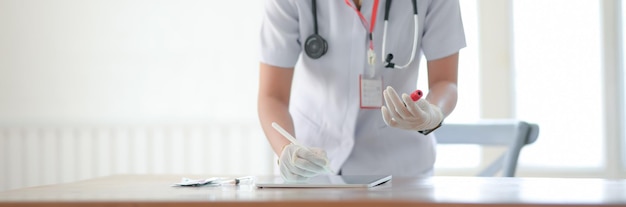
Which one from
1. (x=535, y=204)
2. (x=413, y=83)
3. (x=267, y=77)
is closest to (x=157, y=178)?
(x=267, y=77)

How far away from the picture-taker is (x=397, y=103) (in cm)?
151

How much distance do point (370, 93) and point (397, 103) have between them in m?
0.38

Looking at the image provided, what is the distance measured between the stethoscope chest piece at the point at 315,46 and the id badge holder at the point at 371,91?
104 mm

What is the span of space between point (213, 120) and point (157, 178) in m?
2.36

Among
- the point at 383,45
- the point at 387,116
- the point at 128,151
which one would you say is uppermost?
the point at 383,45

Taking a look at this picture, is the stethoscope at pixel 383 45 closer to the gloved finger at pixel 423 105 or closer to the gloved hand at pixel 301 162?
the gloved finger at pixel 423 105

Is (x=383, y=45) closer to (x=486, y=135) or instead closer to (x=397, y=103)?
(x=397, y=103)

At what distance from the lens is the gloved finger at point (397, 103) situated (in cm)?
147

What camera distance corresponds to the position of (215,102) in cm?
404

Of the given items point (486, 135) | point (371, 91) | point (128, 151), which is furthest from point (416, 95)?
point (128, 151)

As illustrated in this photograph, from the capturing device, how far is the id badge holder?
188 cm

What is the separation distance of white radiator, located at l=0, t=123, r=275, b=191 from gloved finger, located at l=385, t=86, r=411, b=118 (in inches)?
96.4

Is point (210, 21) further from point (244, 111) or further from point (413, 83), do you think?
point (413, 83)

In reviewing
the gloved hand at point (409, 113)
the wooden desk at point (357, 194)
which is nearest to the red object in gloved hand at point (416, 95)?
the gloved hand at point (409, 113)
